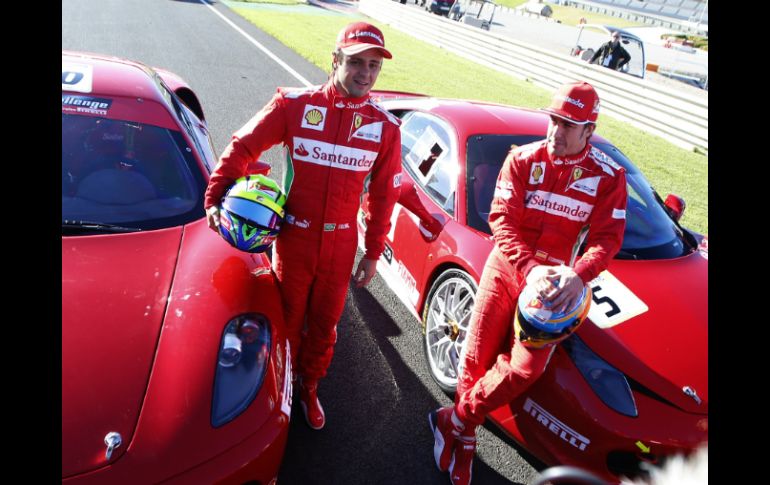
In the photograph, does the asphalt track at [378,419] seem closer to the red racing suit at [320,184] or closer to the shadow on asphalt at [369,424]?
the shadow on asphalt at [369,424]

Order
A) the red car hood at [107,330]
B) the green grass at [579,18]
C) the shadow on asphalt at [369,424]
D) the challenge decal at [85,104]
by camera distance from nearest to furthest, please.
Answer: the red car hood at [107,330] → the shadow on asphalt at [369,424] → the challenge decal at [85,104] → the green grass at [579,18]

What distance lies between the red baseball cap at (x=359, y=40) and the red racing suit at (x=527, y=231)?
92cm

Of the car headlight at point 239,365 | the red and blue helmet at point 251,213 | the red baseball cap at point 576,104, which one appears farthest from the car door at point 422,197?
the car headlight at point 239,365

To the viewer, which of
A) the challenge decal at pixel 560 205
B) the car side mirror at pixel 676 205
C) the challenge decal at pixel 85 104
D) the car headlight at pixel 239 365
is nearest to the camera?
the car headlight at pixel 239 365

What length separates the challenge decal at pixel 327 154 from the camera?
7.77 ft

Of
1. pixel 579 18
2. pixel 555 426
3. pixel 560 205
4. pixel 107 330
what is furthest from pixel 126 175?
pixel 579 18

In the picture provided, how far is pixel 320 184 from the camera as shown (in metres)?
2.40

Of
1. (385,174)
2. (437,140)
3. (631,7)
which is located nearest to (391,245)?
(437,140)

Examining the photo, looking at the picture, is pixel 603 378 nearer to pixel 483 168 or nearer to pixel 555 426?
pixel 555 426

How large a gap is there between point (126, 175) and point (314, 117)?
1110mm

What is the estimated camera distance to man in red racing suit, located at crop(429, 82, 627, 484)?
94.6 inches
